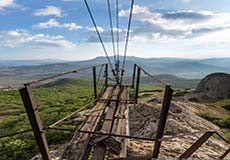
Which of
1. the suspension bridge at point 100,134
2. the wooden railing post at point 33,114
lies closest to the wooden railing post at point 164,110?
the suspension bridge at point 100,134

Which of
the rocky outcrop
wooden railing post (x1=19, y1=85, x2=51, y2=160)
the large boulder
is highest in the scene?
wooden railing post (x1=19, y1=85, x2=51, y2=160)

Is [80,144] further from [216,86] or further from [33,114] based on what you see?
[216,86]

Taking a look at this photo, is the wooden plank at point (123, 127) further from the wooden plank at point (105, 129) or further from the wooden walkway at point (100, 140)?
the wooden plank at point (105, 129)

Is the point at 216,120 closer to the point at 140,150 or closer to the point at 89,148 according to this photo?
the point at 140,150

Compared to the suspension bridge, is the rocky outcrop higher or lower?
lower

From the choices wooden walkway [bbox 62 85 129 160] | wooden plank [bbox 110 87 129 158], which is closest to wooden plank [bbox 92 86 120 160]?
wooden walkway [bbox 62 85 129 160]

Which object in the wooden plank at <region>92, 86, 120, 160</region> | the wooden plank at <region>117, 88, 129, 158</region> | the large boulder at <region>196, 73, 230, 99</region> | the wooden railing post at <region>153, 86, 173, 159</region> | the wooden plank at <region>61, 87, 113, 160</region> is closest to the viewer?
the wooden railing post at <region>153, 86, 173, 159</region>

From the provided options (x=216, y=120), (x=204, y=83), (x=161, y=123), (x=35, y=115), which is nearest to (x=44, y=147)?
(x=35, y=115)

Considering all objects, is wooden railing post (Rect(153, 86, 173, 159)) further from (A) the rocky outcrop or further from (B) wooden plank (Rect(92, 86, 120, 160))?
(B) wooden plank (Rect(92, 86, 120, 160))

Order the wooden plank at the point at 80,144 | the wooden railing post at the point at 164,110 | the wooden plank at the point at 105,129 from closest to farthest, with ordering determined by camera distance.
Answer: the wooden railing post at the point at 164,110 < the wooden plank at the point at 105,129 < the wooden plank at the point at 80,144
